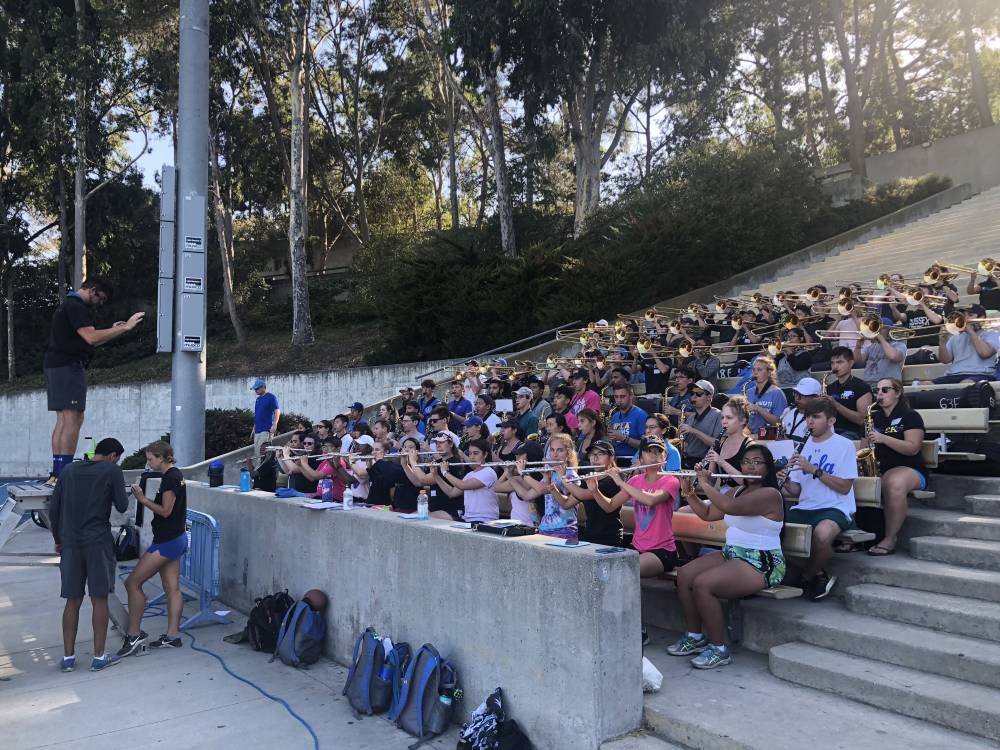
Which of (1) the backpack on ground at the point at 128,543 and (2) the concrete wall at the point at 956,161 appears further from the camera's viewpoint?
(2) the concrete wall at the point at 956,161

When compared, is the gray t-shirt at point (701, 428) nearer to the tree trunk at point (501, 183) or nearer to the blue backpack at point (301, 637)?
the blue backpack at point (301, 637)

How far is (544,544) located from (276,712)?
226 centimetres

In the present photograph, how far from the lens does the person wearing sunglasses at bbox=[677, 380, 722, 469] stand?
285 inches

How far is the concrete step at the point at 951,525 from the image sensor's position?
17.8 ft

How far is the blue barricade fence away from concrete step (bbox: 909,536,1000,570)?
5.94 meters

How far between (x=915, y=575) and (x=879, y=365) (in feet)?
11.7

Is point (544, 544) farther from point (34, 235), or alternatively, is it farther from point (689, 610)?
point (34, 235)

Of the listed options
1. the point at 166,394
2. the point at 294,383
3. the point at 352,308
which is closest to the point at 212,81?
the point at 352,308

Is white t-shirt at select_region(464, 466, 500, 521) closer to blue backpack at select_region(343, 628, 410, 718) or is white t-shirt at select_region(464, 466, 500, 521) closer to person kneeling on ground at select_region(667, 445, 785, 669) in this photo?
blue backpack at select_region(343, 628, 410, 718)

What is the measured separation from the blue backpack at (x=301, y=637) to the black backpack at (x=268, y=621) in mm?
232

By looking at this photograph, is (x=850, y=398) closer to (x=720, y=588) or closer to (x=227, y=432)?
(x=720, y=588)

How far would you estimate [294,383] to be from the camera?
21.1 m

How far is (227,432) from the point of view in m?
18.0

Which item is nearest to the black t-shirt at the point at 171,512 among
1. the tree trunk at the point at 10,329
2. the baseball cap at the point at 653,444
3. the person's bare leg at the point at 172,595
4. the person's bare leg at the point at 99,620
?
the person's bare leg at the point at 172,595
